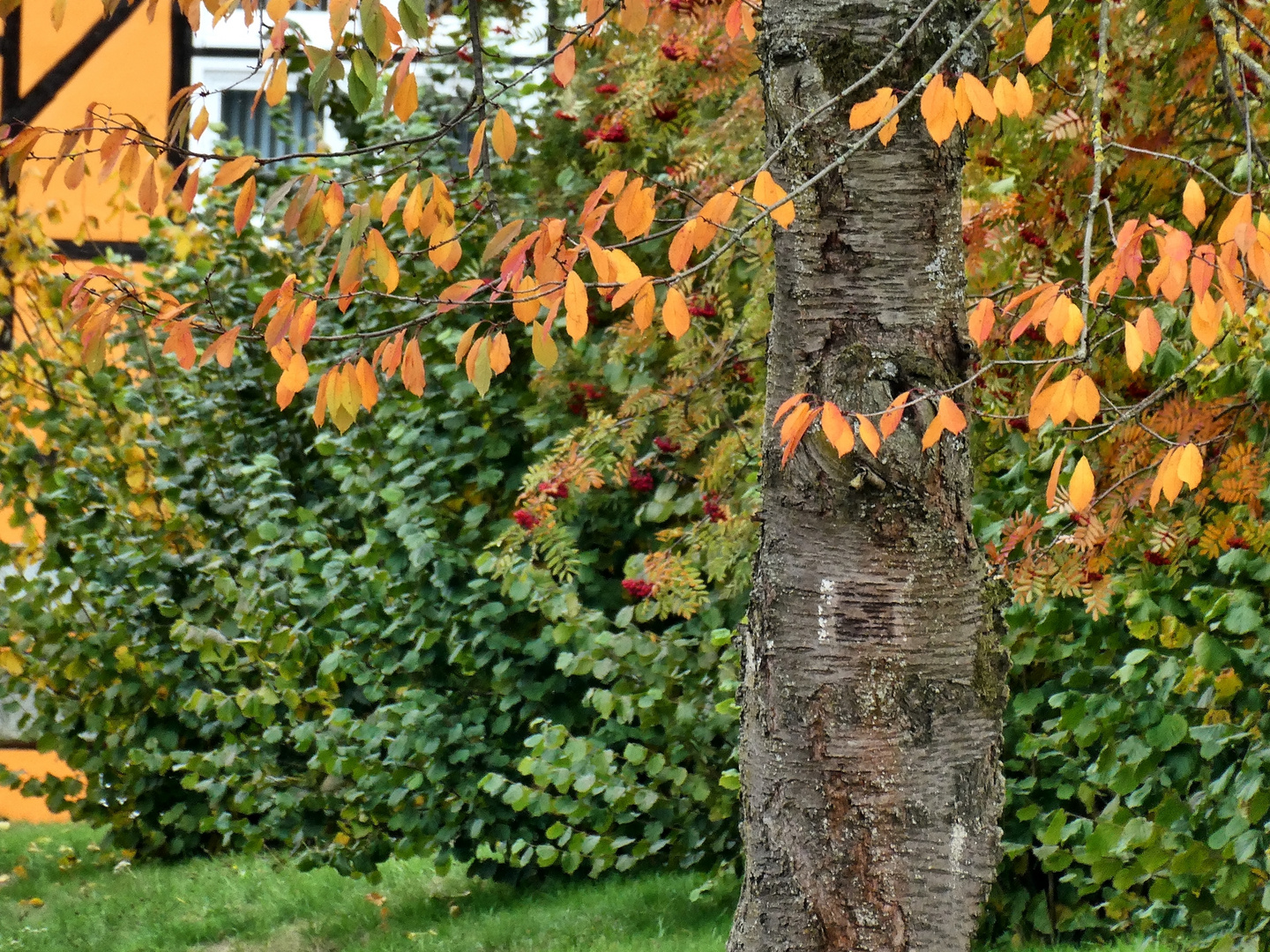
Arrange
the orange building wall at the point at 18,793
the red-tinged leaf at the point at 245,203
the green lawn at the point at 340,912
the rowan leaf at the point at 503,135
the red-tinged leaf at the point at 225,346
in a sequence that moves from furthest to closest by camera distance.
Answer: the orange building wall at the point at 18,793 < the green lawn at the point at 340,912 < the rowan leaf at the point at 503,135 < the red-tinged leaf at the point at 245,203 < the red-tinged leaf at the point at 225,346

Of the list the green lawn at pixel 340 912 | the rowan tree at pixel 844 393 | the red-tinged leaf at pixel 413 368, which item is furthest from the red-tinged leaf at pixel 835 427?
the green lawn at pixel 340 912

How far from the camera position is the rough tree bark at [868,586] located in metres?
2.01

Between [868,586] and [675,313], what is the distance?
0.54 meters

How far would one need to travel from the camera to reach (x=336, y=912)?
4633 mm

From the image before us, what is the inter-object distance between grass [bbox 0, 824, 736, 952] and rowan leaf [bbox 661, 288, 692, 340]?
2.45 meters

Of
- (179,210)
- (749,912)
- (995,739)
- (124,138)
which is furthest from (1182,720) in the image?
(179,210)

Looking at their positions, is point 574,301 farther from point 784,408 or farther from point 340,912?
point 340,912

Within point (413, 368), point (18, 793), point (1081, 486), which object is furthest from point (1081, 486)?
point (18, 793)

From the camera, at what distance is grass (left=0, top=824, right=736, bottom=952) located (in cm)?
409

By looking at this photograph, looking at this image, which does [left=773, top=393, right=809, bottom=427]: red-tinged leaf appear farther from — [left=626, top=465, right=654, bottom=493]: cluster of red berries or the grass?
the grass

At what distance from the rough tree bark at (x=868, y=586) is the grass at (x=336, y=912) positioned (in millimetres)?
1832

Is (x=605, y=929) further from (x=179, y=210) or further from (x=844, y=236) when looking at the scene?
(x=179, y=210)

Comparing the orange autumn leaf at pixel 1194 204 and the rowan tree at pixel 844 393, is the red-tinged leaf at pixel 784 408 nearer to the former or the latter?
the rowan tree at pixel 844 393

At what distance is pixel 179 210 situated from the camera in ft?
19.7
